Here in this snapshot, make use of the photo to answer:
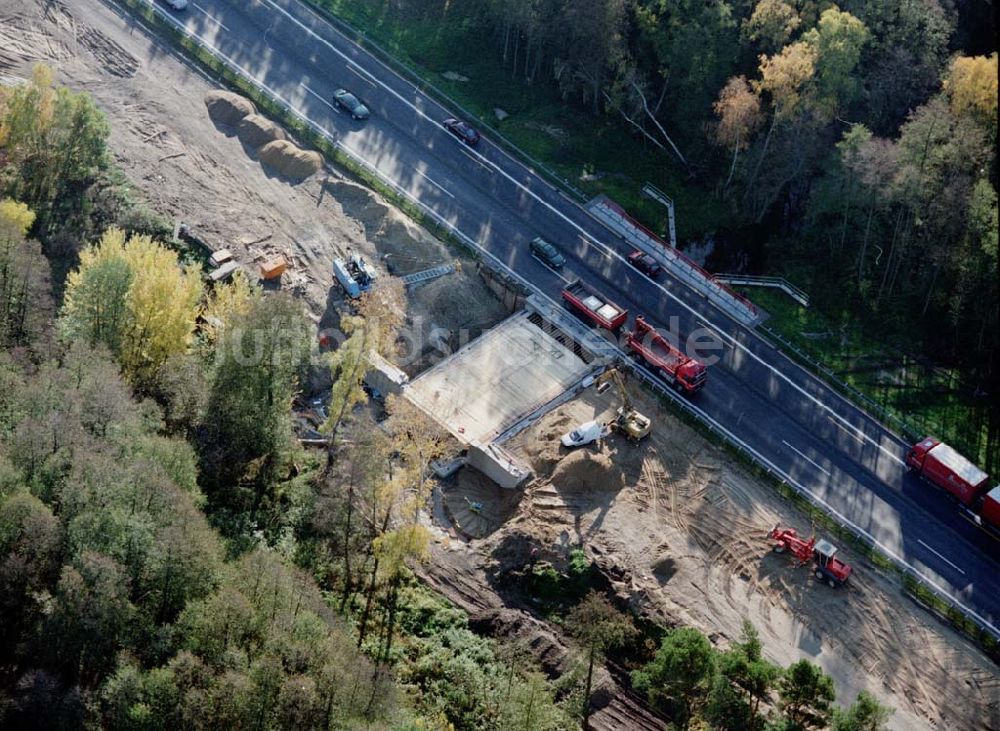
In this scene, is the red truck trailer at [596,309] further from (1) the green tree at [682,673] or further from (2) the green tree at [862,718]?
(2) the green tree at [862,718]

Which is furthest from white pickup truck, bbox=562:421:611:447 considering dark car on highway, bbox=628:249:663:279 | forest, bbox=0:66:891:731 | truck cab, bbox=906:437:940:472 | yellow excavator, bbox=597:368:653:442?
truck cab, bbox=906:437:940:472

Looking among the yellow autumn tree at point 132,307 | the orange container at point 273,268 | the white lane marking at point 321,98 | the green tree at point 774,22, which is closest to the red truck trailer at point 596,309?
the orange container at point 273,268

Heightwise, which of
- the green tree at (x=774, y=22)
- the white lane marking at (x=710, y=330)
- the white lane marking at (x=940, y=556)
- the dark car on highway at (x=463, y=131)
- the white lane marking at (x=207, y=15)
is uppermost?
the green tree at (x=774, y=22)

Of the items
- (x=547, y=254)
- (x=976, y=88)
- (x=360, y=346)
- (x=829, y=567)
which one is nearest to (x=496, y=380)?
(x=547, y=254)

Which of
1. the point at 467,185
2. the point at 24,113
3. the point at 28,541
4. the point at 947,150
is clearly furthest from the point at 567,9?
the point at 28,541

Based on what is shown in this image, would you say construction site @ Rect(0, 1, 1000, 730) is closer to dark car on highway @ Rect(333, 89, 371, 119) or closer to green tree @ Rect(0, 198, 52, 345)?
dark car on highway @ Rect(333, 89, 371, 119)

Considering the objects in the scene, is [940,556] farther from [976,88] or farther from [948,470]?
[976,88]
